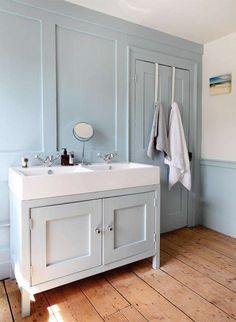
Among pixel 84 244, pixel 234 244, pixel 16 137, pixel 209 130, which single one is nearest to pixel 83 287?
pixel 84 244

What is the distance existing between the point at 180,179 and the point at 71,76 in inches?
59.6

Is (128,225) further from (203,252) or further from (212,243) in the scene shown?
(212,243)

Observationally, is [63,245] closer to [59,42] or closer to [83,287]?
[83,287]

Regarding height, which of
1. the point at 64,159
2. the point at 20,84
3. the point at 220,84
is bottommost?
the point at 64,159

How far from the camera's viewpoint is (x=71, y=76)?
6.95ft

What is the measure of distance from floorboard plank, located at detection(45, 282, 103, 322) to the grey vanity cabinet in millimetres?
187

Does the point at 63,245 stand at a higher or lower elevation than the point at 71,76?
lower

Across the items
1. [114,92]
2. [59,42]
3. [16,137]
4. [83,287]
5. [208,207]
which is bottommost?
[83,287]

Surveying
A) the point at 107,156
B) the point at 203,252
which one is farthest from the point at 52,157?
the point at 203,252

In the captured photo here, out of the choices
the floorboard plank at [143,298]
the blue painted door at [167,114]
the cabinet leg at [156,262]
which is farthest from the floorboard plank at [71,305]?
the blue painted door at [167,114]

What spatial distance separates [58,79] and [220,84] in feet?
5.81

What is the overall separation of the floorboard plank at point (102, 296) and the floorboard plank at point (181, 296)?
285 millimetres

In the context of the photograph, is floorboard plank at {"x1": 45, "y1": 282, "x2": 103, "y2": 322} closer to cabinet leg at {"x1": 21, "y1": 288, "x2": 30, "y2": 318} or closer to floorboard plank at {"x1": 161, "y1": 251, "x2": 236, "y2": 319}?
cabinet leg at {"x1": 21, "y1": 288, "x2": 30, "y2": 318}

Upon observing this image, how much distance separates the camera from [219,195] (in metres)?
2.89
